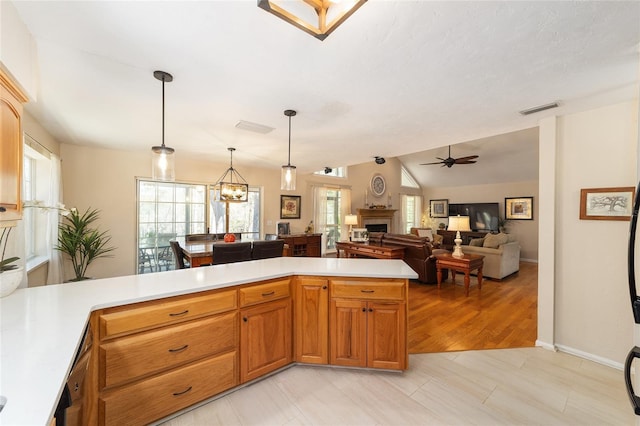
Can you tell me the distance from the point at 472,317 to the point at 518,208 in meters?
6.00

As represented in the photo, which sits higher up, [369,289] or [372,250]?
[369,289]

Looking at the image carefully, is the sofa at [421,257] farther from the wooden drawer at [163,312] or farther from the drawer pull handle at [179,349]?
the drawer pull handle at [179,349]

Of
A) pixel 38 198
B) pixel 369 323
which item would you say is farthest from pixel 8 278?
pixel 38 198

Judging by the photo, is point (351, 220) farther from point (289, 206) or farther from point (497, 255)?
point (497, 255)

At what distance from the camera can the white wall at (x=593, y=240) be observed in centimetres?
222

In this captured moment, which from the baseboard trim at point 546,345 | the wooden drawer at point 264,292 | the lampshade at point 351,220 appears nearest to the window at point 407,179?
the lampshade at point 351,220

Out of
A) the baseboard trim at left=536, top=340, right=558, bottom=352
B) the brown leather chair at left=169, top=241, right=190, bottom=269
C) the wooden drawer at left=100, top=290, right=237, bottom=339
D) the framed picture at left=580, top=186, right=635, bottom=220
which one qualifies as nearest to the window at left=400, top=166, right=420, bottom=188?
the framed picture at left=580, top=186, right=635, bottom=220

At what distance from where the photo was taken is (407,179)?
31.7 feet

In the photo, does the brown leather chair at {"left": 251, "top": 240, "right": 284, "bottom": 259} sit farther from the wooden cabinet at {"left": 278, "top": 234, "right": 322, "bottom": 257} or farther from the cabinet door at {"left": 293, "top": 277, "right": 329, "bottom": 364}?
the wooden cabinet at {"left": 278, "top": 234, "right": 322, "bottom": 257}

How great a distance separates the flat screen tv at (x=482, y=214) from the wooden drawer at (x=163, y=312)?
847 centimetres

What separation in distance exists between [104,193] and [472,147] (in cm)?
819

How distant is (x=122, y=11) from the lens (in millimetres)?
1254

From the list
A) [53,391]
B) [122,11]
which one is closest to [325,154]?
[122,11]

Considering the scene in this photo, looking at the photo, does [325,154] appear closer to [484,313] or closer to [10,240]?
[484,313]
